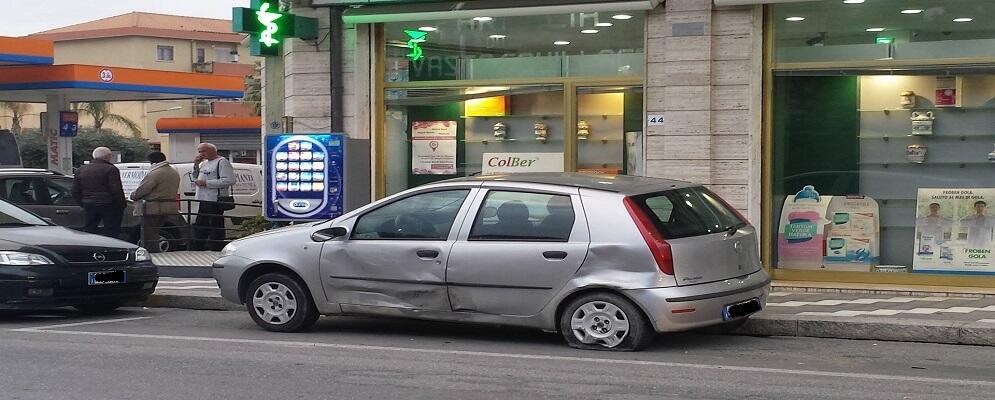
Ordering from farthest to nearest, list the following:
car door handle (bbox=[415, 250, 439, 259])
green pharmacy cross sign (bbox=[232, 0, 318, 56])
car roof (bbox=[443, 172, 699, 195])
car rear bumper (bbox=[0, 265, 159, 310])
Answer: green pharmacy cross sign (bbox=[232, 0, 318, 56]) < car rear bumper (bbox=[0, 265, 159, 310]) < car door handle (bbox=[415, 250, 439, 259]) < car roof (bbox=[443, 172, 699, 195])

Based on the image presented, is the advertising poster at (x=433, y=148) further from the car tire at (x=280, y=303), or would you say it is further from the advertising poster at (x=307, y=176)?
the car tire at (x=280, y=303)

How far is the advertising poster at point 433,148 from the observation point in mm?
14836

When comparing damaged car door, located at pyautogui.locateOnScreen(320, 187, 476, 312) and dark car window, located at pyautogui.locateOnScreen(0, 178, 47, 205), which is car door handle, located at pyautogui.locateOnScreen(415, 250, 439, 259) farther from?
dark car window, located at pyautogui.locateOnScreen(0, 178, 47, 205)

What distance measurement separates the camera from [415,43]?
582 inches

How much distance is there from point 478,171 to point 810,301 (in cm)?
478

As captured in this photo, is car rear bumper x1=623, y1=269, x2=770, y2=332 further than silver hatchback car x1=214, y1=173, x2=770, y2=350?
No

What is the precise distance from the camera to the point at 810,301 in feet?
37.5

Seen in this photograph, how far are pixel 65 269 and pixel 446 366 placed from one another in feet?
14.4

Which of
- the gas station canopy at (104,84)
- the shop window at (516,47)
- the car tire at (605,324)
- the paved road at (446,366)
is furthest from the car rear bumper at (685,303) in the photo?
the gas station canopy at (104,84)

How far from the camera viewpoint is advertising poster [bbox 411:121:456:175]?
1484 centimetres

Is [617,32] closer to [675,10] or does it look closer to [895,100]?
[675,10]

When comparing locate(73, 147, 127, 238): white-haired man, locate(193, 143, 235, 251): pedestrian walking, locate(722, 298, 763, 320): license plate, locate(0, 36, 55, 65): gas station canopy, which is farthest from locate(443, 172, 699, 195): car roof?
locate(0, 36, 55, 65): gas station canopy

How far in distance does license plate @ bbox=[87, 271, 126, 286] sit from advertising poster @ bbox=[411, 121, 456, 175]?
14.6 ft

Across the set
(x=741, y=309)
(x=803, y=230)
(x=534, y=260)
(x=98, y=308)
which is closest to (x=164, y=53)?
(x=98, y=308)
